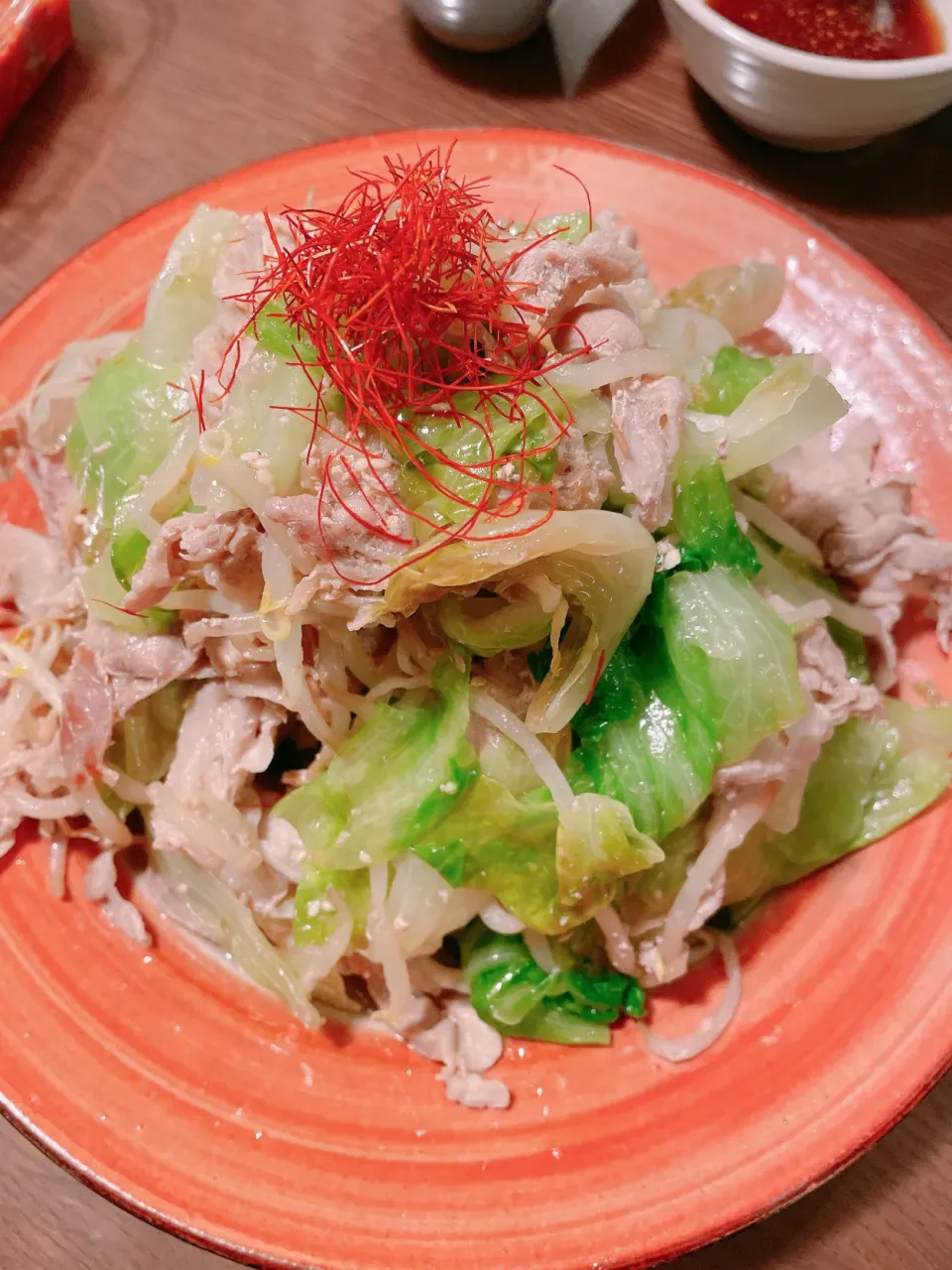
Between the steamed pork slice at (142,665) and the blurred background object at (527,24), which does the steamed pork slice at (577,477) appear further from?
the blurred background object at (527,24)

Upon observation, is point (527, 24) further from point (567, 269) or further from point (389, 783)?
point (389, 783)

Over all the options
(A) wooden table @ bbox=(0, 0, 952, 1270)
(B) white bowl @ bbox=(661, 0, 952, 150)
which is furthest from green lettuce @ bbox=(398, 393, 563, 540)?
(A) wooden table @ bbox=(0, 0, 952, 1270)

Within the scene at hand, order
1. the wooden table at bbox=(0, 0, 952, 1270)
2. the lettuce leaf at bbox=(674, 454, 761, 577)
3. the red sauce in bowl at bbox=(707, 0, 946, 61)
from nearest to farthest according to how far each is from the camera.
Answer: the lettuce leaf at bbox=(674, 454, 761, 577)
the red sauce in bowl at bbox=(707, 0, 946, 61)
the wooden table at bbox=(0, 0, 952, 1270)

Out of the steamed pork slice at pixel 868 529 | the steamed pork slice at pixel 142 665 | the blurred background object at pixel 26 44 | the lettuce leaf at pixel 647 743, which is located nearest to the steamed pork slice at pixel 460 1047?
the lettuce leaf at pixel 647 743

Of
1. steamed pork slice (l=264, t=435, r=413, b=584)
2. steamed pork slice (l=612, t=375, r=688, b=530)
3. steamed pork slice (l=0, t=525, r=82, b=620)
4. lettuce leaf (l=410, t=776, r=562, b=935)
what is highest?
steamed pork slice (l=612, t=375, r=688, b=530)

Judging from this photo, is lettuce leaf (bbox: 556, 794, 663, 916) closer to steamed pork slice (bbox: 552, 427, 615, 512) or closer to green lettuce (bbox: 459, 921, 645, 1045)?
green lettuce (bbox: 459, 921, 645, 1045)

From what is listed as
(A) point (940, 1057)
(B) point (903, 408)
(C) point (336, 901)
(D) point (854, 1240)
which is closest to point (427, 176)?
(B) point (903, 408)

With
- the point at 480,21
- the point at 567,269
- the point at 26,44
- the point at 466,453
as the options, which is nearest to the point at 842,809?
the point at 466,453
